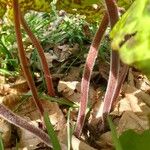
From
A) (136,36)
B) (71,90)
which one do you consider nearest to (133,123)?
(71,90)

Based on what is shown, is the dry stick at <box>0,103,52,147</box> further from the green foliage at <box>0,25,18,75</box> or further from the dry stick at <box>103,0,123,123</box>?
the green foliage at <box>0,25,18,75</box>

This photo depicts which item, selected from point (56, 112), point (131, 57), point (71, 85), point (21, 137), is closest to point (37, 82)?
point (71, 85)

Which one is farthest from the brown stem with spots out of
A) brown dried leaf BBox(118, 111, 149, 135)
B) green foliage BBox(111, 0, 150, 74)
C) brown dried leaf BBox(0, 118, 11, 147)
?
green foliage BBox(111, 0, 150, 74)

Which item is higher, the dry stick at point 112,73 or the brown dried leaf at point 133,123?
the dry stick at point 112,73

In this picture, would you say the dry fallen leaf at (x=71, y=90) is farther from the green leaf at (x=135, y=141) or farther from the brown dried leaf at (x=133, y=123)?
the green leaf at (x=135, y=141)

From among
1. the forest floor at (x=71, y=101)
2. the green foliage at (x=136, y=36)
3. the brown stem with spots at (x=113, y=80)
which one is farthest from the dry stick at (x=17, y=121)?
the green foliage at (x=136, y=36)

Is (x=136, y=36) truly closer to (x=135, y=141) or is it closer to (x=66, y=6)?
(x=135, y=141)

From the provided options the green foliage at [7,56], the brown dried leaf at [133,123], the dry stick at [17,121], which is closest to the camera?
the dry stick at [17,121]
